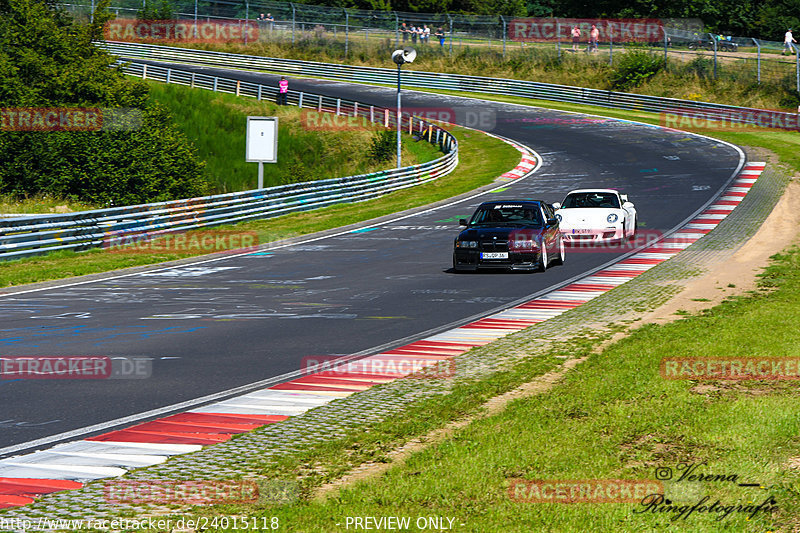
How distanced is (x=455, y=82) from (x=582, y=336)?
55083mm

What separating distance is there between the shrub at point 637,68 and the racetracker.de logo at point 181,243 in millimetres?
40123

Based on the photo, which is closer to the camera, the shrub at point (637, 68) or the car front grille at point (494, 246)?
the car front grille at point (494, 246)

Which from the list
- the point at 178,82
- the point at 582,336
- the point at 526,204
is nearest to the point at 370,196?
the point at 526,204

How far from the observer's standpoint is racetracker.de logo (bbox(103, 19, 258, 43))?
2916 inches

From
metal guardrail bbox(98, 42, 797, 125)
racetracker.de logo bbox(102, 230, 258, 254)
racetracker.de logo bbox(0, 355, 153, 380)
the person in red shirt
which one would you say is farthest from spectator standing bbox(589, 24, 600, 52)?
racetracker.de logo bbox(0, 355, 153, 380)

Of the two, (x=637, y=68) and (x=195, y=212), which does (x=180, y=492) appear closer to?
(x=195, y=212)

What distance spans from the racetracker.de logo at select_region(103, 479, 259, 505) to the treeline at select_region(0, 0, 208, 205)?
35.5 m

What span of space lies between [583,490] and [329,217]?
82.7 ft

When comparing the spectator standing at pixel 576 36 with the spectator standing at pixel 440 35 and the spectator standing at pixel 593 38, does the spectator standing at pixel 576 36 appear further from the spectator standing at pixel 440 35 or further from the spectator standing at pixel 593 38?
the spectator standing at pixel 440 35

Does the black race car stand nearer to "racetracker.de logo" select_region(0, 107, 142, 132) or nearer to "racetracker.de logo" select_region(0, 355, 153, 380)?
"racetracker.de logo" select_region(0, 355, 153, 380)

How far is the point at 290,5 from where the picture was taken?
72000 millimetres

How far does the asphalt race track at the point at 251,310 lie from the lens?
9.70 m

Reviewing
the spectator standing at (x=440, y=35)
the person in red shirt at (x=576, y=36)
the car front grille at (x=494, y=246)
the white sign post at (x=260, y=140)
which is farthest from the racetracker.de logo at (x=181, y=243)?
the spectator standing at (x=440, y=35)

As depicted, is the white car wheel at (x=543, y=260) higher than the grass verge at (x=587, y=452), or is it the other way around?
the grass verge at (x=587, y=452)
